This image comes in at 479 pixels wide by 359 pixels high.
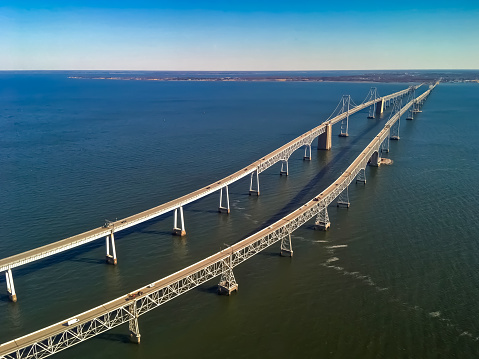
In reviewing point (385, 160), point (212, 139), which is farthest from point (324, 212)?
point (212, 139)

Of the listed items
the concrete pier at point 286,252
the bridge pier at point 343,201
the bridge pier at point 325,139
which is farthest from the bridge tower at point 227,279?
the bridge pier at point 325,139

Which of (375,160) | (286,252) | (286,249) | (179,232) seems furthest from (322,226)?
(375,160)

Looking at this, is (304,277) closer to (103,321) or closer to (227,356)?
(227,356)

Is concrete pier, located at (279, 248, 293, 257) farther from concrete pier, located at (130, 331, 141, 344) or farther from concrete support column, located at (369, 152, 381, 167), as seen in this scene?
concrete support column, located at (369, 152, 381, 167)

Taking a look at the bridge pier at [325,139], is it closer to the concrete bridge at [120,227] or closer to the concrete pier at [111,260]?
the concrete bridge at [120,227]

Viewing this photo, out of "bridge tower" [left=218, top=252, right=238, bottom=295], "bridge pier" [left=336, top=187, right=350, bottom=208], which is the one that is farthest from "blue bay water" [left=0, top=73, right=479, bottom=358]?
"bridge pier" [left=336, top=187, right=350, bottom=208]

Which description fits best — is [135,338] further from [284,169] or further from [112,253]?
[284,169]
